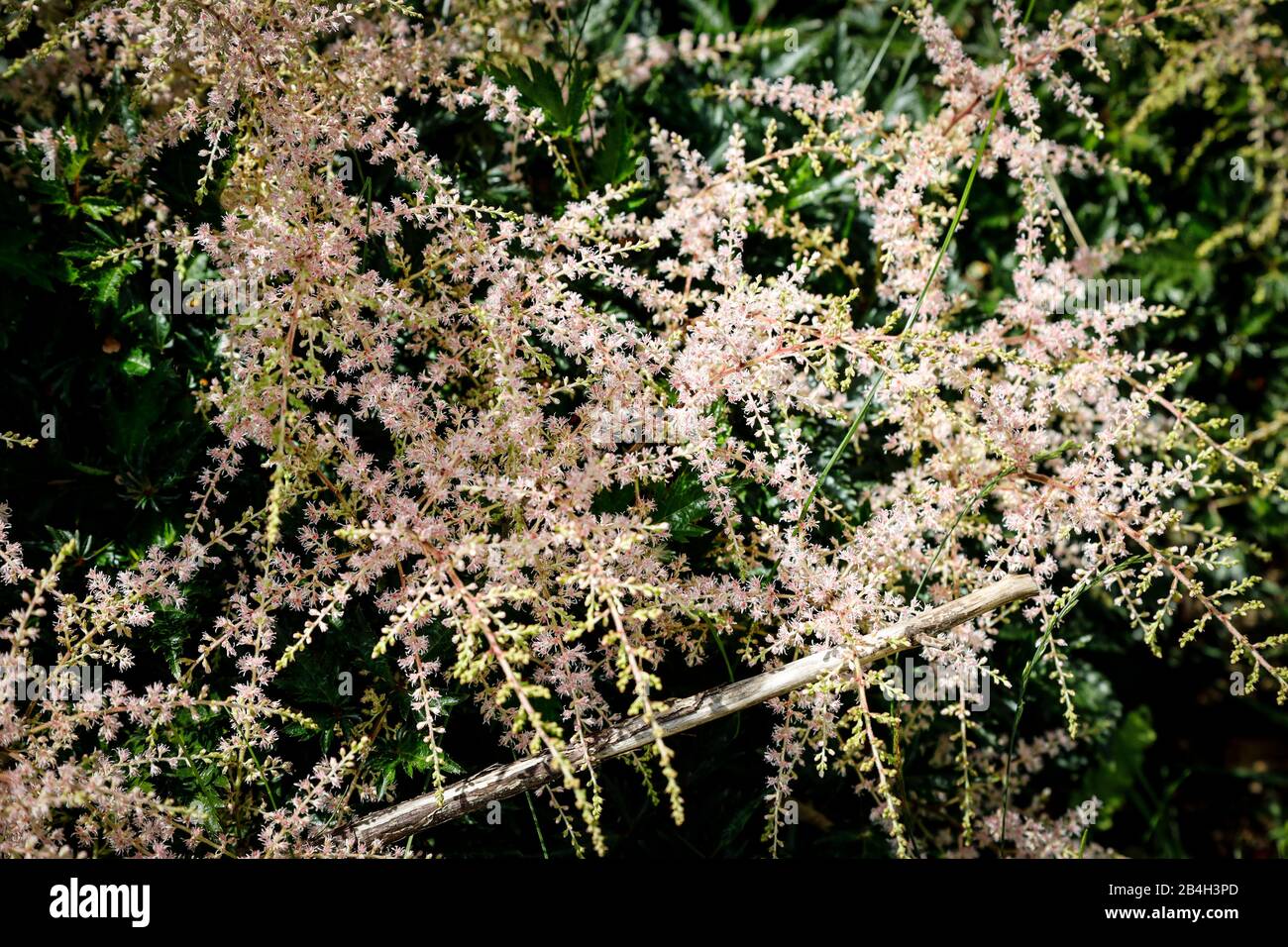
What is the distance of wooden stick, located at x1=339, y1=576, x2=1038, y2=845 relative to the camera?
5.62 feet

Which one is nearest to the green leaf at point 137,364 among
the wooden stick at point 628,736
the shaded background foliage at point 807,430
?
the shaded background foliage at point 807,430

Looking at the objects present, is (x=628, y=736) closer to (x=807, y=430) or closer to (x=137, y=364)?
(x=807, y=430)

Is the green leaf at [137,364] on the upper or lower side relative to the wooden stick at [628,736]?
upper

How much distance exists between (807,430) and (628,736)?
0.86 m

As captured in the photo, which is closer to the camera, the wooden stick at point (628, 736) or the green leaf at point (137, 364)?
the wooden stick at point (628, 736)

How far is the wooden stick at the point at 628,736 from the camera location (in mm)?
1714

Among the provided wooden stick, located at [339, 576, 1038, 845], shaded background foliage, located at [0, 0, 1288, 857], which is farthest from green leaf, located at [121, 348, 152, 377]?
wooden stick, located at [339, 576, 1038, 845]

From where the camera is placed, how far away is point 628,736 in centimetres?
173

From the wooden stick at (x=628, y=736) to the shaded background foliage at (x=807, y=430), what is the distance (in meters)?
0.07

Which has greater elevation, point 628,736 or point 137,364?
point 137,364

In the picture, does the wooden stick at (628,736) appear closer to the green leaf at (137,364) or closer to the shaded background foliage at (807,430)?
the shaded background foliage at (807,430)

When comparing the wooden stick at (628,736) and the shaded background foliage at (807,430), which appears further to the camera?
the shaded background foliage at (807,430)

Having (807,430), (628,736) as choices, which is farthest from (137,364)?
(807,430)

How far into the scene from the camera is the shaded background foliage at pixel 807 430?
190 cm
